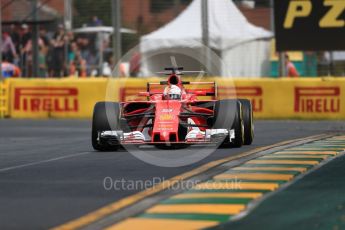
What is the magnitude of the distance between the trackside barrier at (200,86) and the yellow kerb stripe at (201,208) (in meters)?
16.2

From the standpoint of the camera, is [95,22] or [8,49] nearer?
[8,49]

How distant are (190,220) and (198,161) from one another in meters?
5.16

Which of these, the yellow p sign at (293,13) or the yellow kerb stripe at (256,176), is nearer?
the yellow kerb stripe at (256,176)

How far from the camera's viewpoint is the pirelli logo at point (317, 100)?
26312 millimetres

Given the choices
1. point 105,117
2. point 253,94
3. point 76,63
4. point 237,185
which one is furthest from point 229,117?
point 76,63

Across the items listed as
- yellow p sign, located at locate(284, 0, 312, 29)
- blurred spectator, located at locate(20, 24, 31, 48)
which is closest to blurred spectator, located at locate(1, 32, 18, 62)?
blurred spectator, located at locate(20, 24, 31, 48)

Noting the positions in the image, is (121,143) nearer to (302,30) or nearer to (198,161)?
(198,161)

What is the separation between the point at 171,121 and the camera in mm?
14930

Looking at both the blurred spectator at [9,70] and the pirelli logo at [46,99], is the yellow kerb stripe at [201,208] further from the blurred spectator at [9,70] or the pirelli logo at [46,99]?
the blurred spectator at [9,70]

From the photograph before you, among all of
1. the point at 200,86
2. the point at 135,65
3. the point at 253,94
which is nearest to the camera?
the point at 253,94

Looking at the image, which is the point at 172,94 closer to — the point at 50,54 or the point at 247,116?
the point at 247,116

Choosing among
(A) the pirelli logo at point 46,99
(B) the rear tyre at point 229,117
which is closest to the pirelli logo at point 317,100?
(A) the pirelli logo at point 46,99

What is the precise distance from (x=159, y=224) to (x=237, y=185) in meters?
2.52

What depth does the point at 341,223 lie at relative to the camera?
8.14m
